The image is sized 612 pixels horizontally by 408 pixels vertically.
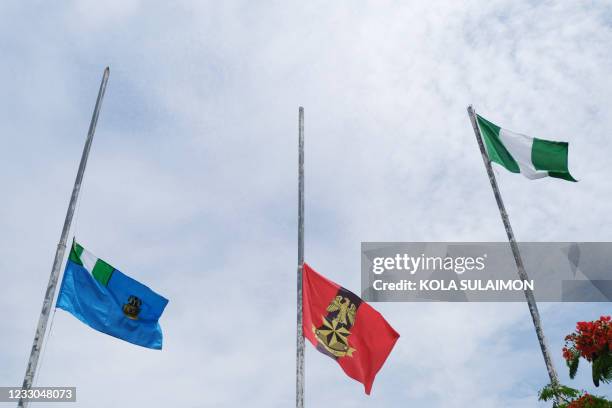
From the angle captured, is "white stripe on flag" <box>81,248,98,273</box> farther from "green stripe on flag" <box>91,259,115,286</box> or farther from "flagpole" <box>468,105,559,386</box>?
"flagpole" <box>468,105,559,386</box>

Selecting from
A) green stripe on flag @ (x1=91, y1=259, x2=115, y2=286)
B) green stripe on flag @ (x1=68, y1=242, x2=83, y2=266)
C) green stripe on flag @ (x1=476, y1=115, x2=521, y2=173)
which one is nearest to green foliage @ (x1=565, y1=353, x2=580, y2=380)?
green stripe on flag @ (x1=476, y1=115, x2=521, y2=173)

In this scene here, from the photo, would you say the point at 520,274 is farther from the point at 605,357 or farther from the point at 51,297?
the point at 51,297

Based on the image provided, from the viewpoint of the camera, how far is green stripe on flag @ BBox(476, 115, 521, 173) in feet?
72.8

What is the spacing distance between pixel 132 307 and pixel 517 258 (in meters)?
12.5

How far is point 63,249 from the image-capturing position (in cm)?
1755

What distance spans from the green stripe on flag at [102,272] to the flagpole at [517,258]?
43.0ft

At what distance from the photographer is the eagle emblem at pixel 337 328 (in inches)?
781

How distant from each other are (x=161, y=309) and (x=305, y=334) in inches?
179

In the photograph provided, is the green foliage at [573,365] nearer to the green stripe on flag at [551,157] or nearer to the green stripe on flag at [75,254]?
the green stripe on flag at [551,157]

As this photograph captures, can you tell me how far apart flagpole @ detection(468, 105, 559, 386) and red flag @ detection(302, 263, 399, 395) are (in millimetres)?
4483

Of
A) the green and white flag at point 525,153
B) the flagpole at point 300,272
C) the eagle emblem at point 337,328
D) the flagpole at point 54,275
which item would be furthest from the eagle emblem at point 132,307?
the green and white flag at point 525,153

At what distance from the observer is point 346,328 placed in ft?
66.7

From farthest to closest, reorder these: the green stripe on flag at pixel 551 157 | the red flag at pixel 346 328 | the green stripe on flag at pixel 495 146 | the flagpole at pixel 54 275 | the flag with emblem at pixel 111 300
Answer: the green stripe on flag at pixel 495 146 < the green stripe on flag at pixel 551 157 < the red flag at pixel 346 328 < the flag with emblem at pixel 111 300 < the flagpole at pixel 54 275

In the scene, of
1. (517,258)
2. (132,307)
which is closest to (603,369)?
(517,258)
